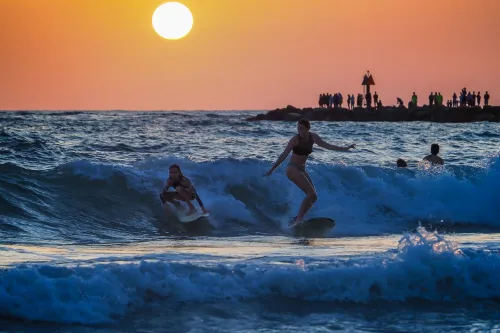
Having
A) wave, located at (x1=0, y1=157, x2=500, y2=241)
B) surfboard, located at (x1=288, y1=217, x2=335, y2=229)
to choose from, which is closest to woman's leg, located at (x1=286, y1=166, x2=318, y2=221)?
surfboard, located at (x1=288, y1=217, x2=335, y2=229)

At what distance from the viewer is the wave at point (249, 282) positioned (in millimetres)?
7590

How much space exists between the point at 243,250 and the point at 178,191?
13.3ft

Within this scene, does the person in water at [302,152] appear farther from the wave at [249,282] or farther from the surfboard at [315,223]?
the wave at [249,282]

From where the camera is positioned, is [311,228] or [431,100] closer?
[311,228]

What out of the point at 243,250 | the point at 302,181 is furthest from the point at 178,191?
the point at 243,250

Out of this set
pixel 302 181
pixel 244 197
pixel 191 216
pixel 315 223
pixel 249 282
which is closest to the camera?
pixel 249 282

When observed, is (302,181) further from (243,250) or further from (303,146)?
(243,250)

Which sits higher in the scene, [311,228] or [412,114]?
[412,114]

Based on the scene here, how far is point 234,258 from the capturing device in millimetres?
9828

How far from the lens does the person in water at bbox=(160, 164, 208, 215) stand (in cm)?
1470

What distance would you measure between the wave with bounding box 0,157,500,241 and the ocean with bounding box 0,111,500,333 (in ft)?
0.16

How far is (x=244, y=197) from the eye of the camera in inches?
675

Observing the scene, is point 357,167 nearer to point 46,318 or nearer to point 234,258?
point 234,258

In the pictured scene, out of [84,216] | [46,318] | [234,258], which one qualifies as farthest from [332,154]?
[46,318]
